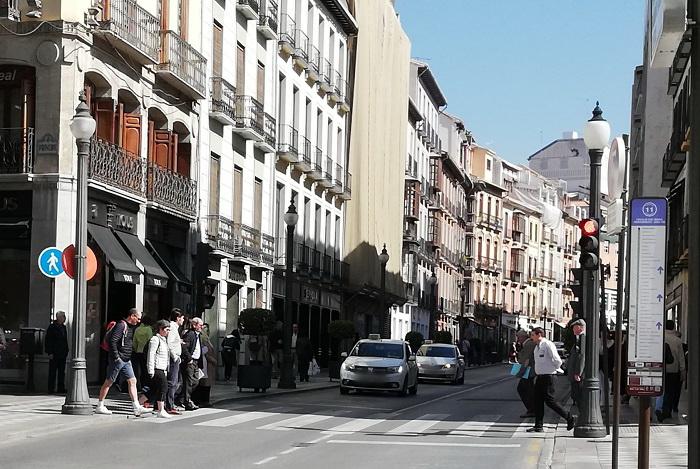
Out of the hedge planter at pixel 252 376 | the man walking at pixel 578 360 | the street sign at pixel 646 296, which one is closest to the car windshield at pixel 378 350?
the hedge planter at pixel 252 376

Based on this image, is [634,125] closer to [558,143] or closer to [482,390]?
[482,390]

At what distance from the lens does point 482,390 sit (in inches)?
1670

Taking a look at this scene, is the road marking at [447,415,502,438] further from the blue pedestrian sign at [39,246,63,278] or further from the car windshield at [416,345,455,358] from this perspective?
the car windshield at [416,345,455,358]

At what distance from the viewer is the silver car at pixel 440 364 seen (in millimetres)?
46438

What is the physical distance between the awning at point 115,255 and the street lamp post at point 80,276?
23.5 feet

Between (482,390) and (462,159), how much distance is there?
69889mm

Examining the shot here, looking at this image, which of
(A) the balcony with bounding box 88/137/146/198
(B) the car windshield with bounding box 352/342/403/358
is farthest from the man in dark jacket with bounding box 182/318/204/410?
(B) the car windshield with bounding box 352/342/403/358

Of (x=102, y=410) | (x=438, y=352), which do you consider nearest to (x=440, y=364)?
(x=438, y=352)

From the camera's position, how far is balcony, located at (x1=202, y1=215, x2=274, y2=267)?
39156 millimetres

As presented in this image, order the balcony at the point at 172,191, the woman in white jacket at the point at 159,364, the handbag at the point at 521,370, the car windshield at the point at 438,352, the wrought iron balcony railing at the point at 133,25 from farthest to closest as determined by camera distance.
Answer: the car windshield at the point at 438,352, the balcony at the point at 172,191, the wrought iron balcony railing at the point at 133,25, the handbag at the point at 521,370, the woman in white jacket at the point at 159,364

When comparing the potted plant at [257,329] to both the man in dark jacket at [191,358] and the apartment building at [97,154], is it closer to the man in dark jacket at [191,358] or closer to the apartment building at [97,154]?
the apartment building at [97,154]

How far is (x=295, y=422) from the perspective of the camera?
22.7 meters

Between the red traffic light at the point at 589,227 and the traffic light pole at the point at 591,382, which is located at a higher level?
the red traffic light at the point at 589,227

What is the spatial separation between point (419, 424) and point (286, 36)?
27.3 metres
